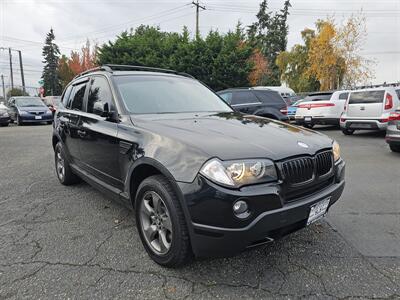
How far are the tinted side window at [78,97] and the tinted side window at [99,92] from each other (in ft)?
1.04

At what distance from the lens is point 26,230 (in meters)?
3.68

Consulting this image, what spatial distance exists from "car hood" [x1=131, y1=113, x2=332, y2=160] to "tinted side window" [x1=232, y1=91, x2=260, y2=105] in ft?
26.3

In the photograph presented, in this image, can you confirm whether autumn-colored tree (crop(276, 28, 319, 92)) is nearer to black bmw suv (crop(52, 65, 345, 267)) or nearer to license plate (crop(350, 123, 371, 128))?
license plate (crop(350, 123, 371, 128))

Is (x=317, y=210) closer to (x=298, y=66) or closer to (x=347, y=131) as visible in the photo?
(x=347, y=131)

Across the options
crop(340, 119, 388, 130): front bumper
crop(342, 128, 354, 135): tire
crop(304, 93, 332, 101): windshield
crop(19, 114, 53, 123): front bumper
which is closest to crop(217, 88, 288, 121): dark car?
crop(340, 119, 388, 130): front bumper

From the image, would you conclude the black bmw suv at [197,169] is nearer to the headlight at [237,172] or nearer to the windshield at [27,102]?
the headlight at [237,172]

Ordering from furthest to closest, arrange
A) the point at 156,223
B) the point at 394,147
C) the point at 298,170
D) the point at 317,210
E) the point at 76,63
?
the point at 76,63, the point at 394,147, the point at 156,223, the point at 317,210, the point at 298,170

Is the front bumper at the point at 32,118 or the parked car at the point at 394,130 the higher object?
the parked car at the point at 394,130

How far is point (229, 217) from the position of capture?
2.28 meters

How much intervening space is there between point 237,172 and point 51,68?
67.8 m

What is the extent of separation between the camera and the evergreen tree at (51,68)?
6081 centimetres

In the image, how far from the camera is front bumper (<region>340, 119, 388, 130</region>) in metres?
10.7

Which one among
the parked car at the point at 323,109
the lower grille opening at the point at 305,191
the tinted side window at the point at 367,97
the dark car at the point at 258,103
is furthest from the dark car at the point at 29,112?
the lower grille opening at the point at 305,191

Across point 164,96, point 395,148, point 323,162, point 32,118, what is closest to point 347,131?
point 395,148
